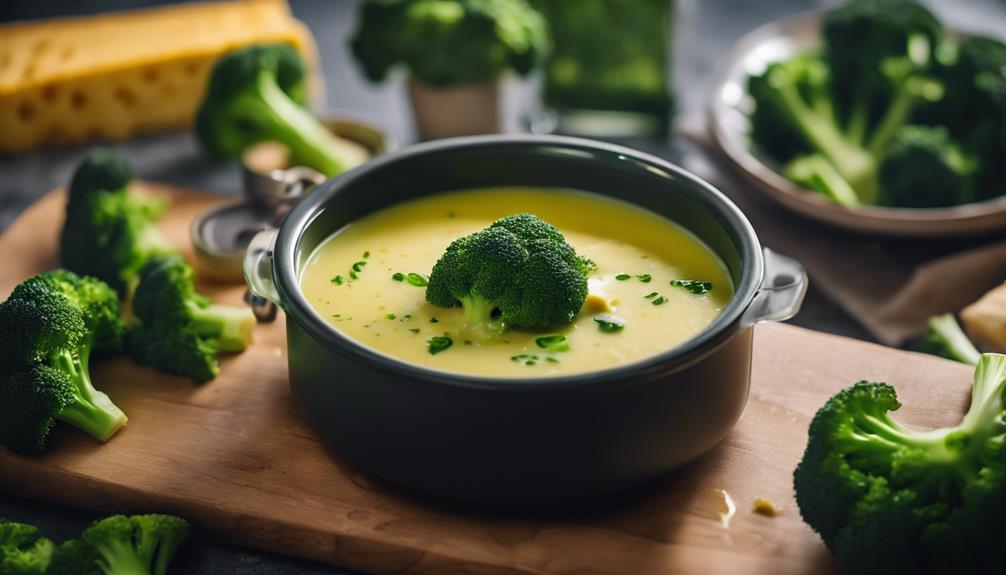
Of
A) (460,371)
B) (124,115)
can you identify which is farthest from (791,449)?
(124,115)

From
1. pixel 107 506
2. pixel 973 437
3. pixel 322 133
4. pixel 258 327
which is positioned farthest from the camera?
pixel 322 133

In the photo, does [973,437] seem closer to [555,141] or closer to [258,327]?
[555,141]

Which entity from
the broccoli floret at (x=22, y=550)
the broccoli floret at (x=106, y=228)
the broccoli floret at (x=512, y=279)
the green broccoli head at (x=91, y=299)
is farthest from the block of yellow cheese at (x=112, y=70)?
the broccoli floret at (x=22, y=550)

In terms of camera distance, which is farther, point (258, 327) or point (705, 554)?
point (258, 327)

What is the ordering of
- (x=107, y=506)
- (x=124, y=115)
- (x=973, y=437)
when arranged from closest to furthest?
(x=973, y=437), (x=107, y=506), (x=124, y=115)

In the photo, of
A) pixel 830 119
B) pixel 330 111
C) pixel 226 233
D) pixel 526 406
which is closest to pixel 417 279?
pixel 526 406
